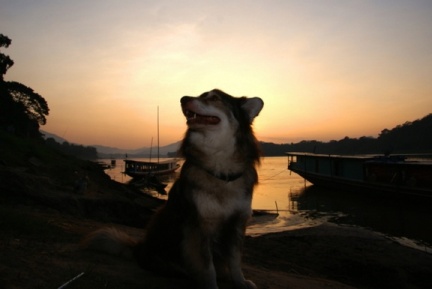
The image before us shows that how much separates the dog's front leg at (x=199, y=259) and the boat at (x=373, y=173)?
80.0 ft

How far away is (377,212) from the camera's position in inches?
871

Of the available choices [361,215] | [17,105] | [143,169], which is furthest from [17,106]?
[361,215]

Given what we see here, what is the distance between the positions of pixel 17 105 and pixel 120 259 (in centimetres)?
4547

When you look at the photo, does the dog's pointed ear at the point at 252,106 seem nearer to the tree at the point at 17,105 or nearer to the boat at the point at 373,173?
the boat at the point at 373,173

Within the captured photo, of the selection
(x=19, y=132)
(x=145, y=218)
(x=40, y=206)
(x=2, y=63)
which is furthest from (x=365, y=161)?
(x=19, y=132)

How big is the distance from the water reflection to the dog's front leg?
1399 centimetres

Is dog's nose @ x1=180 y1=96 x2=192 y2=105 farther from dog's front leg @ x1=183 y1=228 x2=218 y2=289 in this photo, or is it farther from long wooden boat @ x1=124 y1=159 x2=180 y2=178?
long wooden boat @ x1=124 y1=159 x2=180 y2=178

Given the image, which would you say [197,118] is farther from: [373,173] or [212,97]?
[373,173]

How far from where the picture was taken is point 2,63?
35.0m

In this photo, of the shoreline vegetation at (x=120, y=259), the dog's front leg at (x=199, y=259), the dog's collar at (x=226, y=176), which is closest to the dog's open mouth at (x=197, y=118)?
the dog's collar at (x=226, y=176)

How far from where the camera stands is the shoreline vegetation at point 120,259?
11.2ft

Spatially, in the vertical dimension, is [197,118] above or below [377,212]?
above

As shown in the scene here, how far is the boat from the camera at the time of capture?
23547 millimetres

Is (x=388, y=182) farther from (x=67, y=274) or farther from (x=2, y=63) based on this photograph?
(x=2, y=63)
